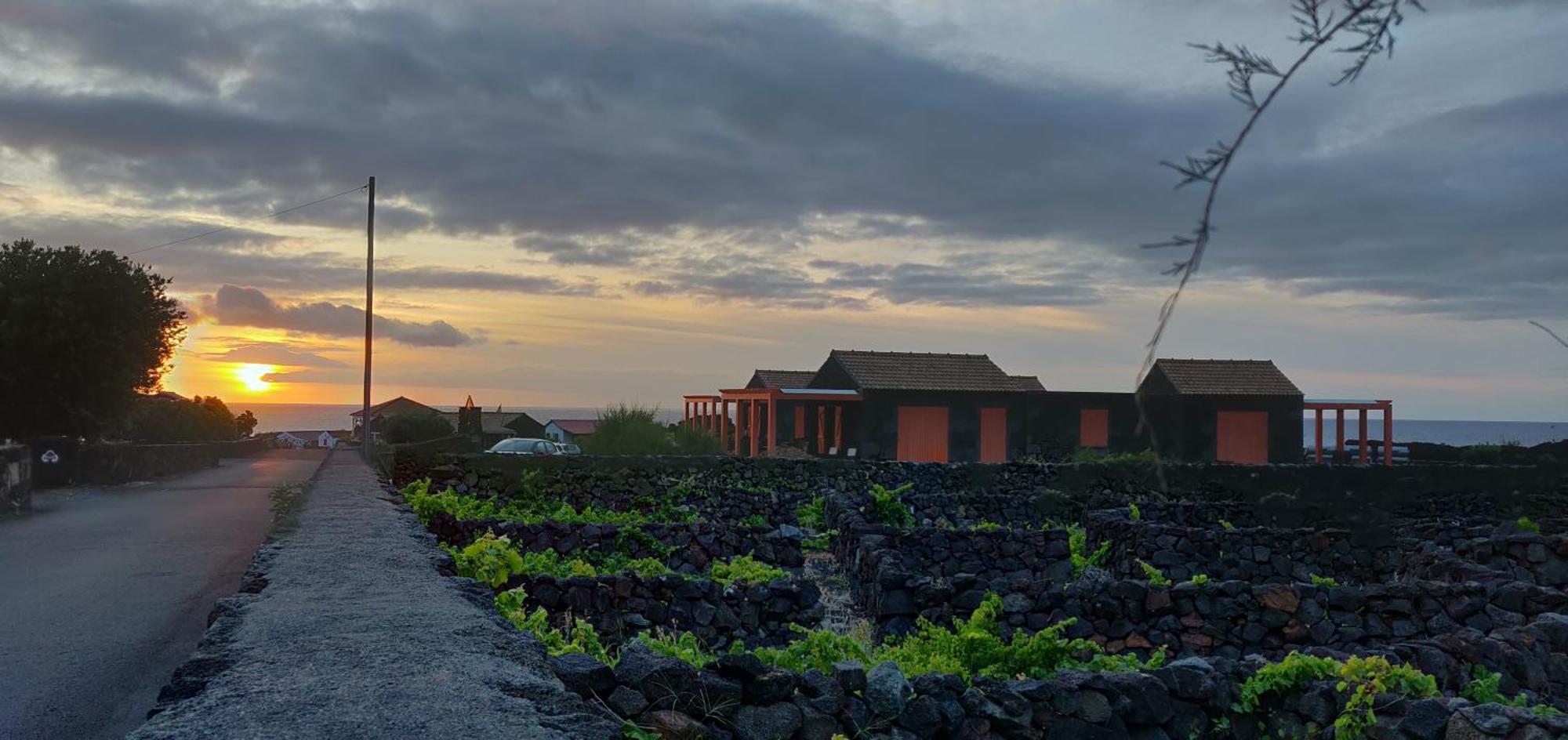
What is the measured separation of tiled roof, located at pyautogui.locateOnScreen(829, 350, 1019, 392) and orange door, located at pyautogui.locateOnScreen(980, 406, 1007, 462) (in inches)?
31.7

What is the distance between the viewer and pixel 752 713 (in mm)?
5316

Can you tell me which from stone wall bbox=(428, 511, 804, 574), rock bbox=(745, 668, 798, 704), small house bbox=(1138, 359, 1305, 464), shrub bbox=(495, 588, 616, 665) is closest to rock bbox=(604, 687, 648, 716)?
rock bbox=(745, 668, 798, 704)

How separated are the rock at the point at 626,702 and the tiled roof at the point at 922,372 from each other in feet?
106

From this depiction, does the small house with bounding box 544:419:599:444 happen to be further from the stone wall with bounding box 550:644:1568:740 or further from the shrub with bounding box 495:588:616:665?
the stone wall with bounding box 550:644:1568:740

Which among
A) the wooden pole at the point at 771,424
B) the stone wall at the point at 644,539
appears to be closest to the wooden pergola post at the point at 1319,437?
the wooden pole at the point at 771,424

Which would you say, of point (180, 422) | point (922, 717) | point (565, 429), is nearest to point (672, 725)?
point (922, 717)

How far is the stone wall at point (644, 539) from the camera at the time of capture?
1454cm

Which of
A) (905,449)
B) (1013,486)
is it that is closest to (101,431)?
(905,449)

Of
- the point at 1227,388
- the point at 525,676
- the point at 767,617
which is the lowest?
the point at 767,617

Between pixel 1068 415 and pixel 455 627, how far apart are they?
112 feet

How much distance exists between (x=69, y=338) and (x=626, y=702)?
3326 cm

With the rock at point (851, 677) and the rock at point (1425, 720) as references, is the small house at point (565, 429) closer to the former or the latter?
the rock at point (851, 677)

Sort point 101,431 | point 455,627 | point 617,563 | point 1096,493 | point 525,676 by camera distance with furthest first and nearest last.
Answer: point 101,431 → point 1096,493 → point 617,563 → point 455,627 → point 525,676

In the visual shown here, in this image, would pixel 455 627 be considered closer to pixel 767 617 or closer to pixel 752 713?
pixel 752 713
